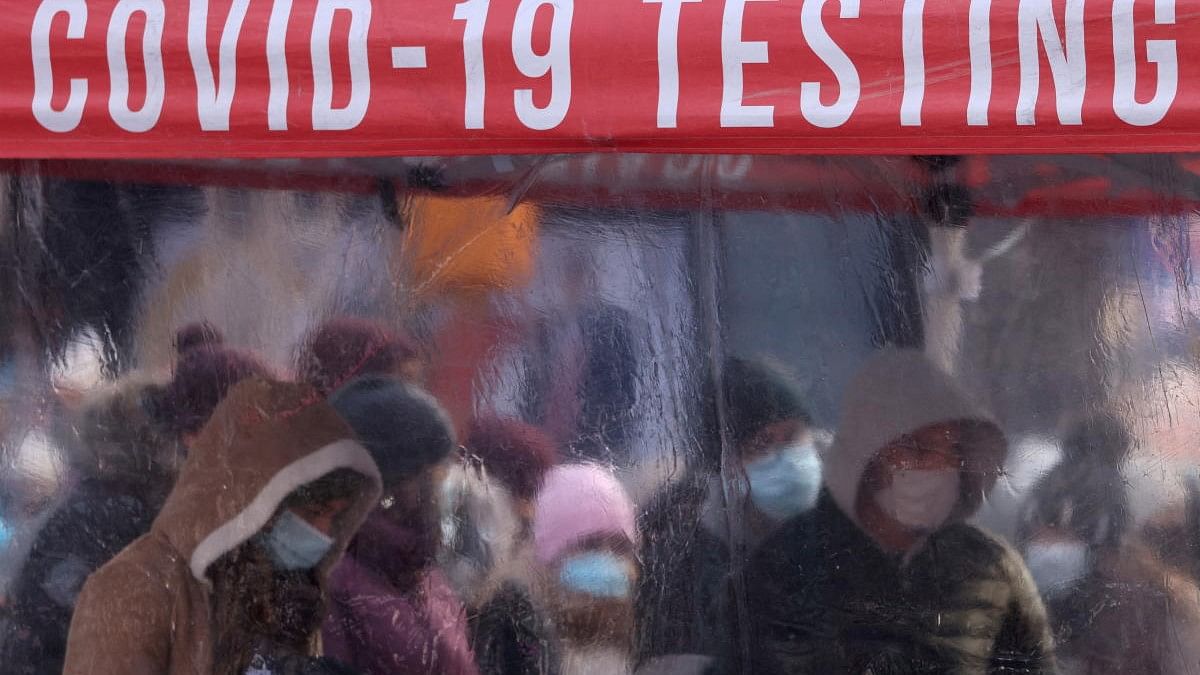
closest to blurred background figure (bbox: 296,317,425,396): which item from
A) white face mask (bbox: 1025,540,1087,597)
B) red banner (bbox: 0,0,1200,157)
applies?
red banner (bbox: 0,0,1200,157)

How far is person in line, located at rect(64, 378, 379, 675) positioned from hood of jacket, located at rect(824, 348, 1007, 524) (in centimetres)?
92

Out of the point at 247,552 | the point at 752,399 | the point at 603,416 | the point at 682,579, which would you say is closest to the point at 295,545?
the point at 247,552

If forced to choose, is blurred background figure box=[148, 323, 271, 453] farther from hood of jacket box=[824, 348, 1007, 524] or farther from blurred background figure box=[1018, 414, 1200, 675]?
blurred background figure box=[1018, 414, 1200, 675]

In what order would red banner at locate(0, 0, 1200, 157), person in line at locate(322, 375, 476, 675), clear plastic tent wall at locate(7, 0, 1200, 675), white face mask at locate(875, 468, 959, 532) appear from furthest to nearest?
person in line at locate(322, 375, 476, 675)
white face mask at locate(875, 468, 959, 532)
clear plastic tent wall at locate(7, 0, 1200, 675)
red banner at locate(0, 0, 1200, 157)

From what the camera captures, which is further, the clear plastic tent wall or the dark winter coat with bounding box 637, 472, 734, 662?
the dark winter coat with bounding box 637, 472, 734, 662

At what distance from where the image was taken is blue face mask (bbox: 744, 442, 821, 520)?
7.48 ft

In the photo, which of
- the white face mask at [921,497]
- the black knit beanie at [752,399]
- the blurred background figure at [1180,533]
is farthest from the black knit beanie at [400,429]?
the blurred background figure at [1180,533]

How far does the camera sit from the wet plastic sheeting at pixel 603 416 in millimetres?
2227

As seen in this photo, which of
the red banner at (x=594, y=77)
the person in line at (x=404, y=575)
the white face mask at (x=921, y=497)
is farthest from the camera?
the person in line at (x=404, y=575)

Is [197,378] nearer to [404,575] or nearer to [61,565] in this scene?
[61,565]

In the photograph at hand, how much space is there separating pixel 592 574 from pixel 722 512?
0.28 meters

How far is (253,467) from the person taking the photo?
2391 mm

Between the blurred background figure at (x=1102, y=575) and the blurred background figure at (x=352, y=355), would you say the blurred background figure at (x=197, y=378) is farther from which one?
the blurred background figure at (x=1102, y=575)

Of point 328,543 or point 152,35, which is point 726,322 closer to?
point 328,543
